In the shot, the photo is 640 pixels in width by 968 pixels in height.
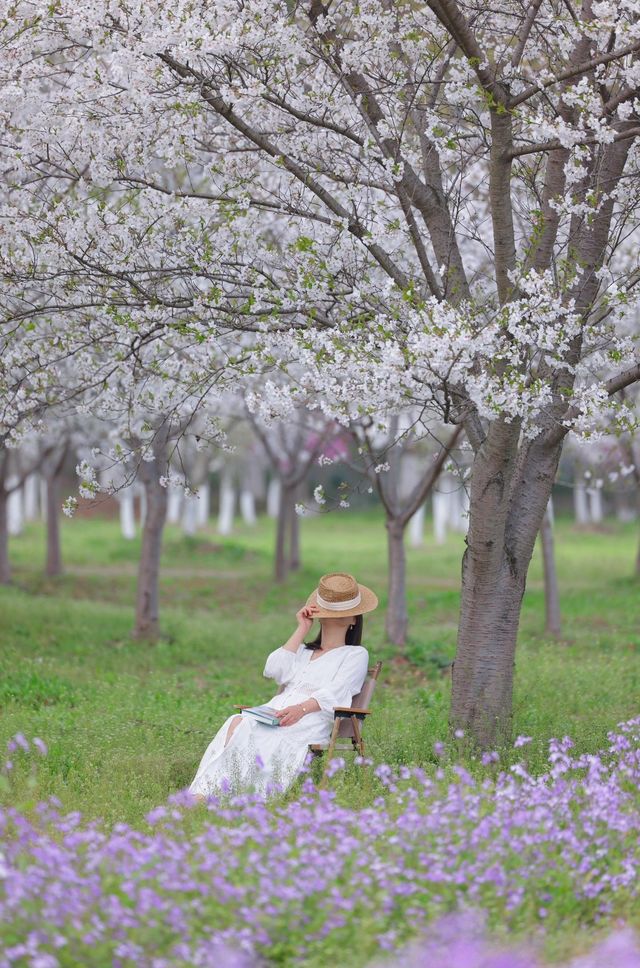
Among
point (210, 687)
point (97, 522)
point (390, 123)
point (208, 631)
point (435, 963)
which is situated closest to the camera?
point (435, 963)

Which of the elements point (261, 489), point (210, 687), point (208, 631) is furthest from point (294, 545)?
point (261, 489)

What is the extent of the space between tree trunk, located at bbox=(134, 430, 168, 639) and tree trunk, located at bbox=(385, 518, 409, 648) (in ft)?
9.89

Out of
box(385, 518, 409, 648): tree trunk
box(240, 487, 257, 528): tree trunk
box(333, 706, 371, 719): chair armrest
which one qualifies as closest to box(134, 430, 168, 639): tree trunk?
box(385, 518, 409, 648): tree trunk

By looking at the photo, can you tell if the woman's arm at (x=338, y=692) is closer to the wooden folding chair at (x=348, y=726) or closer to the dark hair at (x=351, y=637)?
the wooden folding chair at (x=348, y=726)

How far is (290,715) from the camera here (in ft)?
21.9

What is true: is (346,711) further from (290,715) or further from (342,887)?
(342,887)

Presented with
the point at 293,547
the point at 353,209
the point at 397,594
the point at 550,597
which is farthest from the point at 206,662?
the point at 293,547

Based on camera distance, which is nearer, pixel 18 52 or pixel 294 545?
pixel 18 52

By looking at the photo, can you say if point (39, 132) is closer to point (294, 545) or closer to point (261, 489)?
point (294, 545)

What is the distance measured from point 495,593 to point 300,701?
152 cm

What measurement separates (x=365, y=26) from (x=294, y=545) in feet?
54.2

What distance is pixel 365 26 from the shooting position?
24.7 feet

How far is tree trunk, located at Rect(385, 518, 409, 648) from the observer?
1377 centimetres

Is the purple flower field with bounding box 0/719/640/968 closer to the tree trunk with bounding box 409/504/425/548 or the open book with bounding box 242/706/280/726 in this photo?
the open book with bounding box 242/706/280/726
